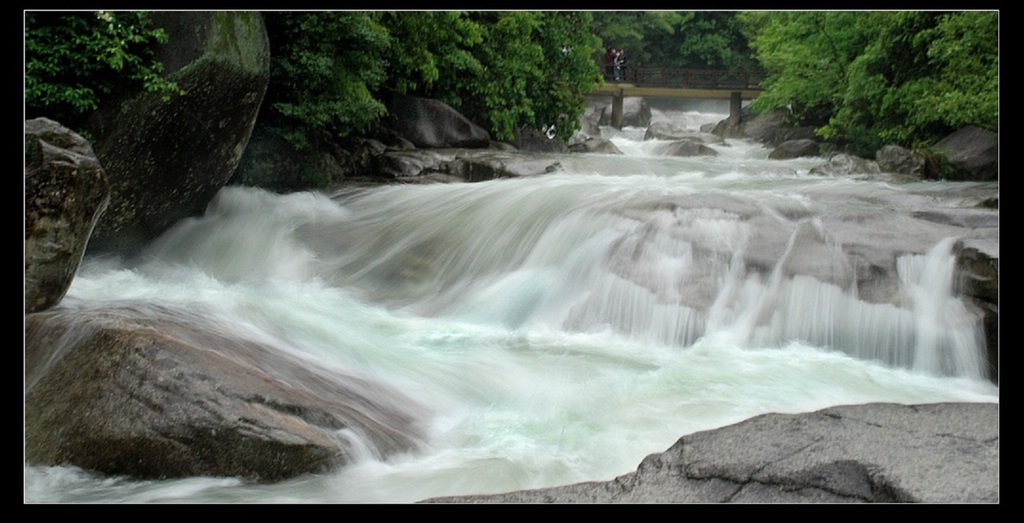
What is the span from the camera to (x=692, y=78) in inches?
1041

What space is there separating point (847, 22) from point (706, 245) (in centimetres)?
807

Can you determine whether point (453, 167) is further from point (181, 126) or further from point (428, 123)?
point (181, 126)

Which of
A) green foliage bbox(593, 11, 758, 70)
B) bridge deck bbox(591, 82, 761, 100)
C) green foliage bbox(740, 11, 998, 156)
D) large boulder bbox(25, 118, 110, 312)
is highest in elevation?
green foliage bbox(593, 11, 758, 70)

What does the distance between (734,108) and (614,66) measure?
11.5 ft

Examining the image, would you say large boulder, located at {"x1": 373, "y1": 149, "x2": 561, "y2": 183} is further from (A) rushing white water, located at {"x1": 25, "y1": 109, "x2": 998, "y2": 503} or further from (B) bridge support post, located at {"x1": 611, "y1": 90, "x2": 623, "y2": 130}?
(B) bridge support post, located at {"x1": 611, "y1": 90, "x2": 623, "y2": 130}

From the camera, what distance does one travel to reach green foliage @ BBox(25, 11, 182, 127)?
5.62 meters

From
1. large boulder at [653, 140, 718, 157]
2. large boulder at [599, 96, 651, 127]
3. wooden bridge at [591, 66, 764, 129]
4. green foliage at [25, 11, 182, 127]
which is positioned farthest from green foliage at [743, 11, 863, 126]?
green foliage at [25, 11, 182, 127]

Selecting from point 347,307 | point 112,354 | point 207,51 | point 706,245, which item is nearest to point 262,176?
point 207,51

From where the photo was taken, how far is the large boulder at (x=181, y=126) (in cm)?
629

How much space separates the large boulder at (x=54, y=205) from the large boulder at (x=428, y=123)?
269 inches

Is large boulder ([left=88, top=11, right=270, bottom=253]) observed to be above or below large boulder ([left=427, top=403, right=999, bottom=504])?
above

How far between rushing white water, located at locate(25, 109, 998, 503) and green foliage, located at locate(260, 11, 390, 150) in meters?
0.88

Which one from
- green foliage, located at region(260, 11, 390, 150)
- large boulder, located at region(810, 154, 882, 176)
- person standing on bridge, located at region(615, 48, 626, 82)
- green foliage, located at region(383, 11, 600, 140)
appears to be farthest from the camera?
person standing on bridge, located at region(615, 48, 626, 82)
